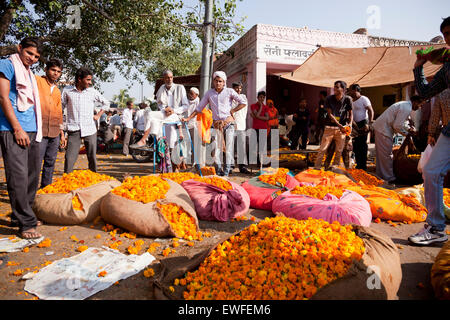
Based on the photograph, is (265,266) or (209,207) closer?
(265,266)

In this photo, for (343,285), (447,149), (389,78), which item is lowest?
(343,285)

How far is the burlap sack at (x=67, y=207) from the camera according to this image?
11.8ft

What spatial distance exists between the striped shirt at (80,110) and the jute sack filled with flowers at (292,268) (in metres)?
3.32

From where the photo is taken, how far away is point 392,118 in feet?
19.9

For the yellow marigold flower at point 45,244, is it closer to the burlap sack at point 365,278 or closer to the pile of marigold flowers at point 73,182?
the pile of marigold flowers at point 73,182

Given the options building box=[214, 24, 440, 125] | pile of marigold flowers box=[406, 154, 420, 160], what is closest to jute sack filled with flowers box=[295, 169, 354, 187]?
pile of marigold flowers box=[406, 154, 420, 160]

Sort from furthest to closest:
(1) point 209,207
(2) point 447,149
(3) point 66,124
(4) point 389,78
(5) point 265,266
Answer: (4) point 389,78 < (3) point 66,124 < (1) point 209,207 < (2) point 447,149 < (5) point 265,266

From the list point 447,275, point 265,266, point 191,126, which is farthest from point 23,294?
point 191,126

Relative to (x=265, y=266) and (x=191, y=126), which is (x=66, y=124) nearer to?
(x=191, y=126)

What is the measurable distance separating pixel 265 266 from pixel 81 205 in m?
2.55

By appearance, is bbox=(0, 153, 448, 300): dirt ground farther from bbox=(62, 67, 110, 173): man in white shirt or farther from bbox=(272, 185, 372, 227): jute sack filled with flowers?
bbox=(62, 67, 110, 173): man in white shirt

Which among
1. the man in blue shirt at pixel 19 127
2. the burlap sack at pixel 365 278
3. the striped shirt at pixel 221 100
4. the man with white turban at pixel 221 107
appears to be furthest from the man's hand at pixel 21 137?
the striped shirt at pixel 221 100

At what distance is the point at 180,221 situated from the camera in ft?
11.3

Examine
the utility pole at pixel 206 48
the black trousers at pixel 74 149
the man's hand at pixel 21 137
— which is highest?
the utility pole at pixel 206 48
